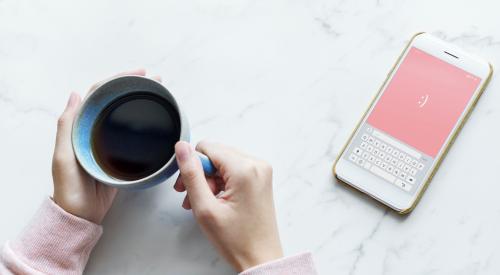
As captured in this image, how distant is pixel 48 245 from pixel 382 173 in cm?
44

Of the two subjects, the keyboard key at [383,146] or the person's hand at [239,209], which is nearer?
the person's hand at [239,209]

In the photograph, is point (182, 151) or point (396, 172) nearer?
point (182, 151)

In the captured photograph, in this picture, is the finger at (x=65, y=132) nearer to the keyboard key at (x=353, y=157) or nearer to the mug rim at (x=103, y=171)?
A: the mug rim at (x=103, y=171)

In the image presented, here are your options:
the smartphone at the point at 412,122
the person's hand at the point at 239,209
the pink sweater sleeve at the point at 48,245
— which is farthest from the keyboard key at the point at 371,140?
the pink sweater sleeve at the point at 48,245

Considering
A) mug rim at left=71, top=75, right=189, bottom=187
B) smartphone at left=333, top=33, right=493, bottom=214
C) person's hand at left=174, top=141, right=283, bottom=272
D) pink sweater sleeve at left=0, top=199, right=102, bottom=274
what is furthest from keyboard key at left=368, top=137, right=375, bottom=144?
pink sweater sleeve at left=0, top=199, right=102, bottom=274

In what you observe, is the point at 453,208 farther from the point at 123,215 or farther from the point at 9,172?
the point at 9,172

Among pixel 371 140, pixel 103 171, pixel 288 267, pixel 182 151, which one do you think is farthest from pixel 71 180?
pixel 371 140

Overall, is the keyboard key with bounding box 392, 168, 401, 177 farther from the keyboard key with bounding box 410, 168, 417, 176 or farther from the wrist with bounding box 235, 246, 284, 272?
the wrist with bounding box 235, 246, 284, 272

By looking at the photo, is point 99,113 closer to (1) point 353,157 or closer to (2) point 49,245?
(2) point 49,245

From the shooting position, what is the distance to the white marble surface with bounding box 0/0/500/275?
806 mm

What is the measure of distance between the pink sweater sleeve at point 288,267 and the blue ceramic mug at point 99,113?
0.13 m

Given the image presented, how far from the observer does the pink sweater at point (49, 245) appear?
754mm

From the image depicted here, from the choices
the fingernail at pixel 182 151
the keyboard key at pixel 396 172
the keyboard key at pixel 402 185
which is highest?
the fingernail at pixel 182 151

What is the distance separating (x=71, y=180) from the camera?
746 millimetres
